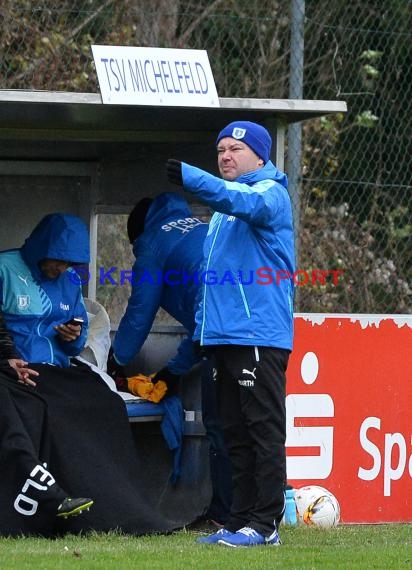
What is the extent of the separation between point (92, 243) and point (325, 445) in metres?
2.08

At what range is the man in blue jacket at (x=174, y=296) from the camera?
7141mm

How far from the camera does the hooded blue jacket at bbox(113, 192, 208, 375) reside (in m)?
7.29

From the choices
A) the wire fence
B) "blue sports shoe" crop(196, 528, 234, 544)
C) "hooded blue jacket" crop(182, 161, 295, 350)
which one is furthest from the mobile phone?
the wire fence

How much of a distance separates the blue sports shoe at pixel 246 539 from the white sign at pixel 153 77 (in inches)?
81.6

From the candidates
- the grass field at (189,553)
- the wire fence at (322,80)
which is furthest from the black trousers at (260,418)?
the wire fence at (322,80)

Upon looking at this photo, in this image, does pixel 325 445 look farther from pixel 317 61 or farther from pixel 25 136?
pixel 317 61

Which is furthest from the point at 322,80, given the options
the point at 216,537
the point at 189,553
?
the point at 189,553

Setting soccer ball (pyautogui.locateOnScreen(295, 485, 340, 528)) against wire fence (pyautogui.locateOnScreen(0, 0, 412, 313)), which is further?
wire fence (pyautogui.locateOnScreen(0, 0, 412, 313))

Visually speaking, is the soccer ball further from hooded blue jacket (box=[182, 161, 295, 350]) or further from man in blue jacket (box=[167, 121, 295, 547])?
hooded blue jacket (box=[182, 161, 295, 350])

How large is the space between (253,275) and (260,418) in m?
0.64

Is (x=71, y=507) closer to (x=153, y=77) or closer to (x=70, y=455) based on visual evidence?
(x=70, y=455)

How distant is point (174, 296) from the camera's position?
7.37 metres

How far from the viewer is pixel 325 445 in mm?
7738

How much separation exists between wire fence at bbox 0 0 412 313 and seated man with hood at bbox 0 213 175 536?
3.23 metres
